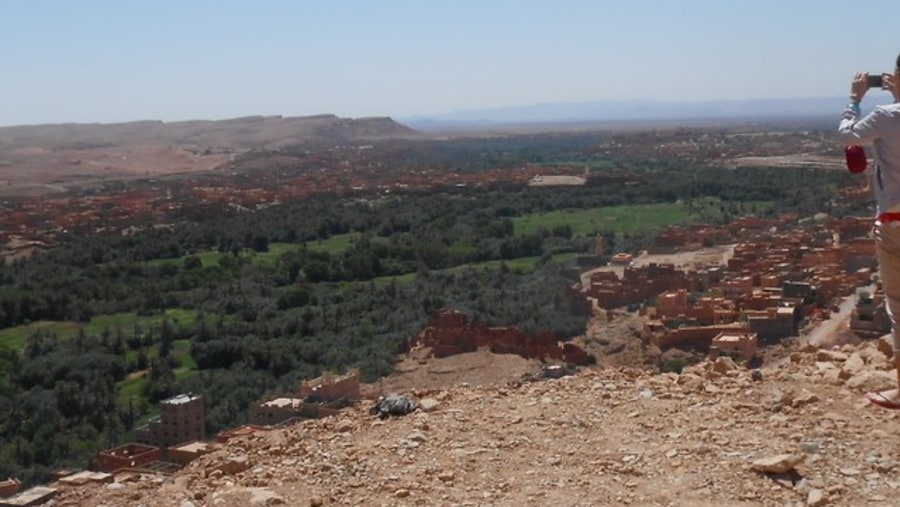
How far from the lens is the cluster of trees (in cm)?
1927

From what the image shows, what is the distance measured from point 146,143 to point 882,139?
12456 cm

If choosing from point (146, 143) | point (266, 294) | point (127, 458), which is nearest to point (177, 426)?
point (127, 458)

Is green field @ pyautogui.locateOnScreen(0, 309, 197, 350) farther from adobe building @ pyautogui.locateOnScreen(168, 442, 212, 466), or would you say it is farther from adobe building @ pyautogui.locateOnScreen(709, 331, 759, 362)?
adobe building @ pyautogui.locateOnScreen(168, 442, 212, 466)

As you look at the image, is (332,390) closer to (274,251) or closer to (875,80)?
(875,80)

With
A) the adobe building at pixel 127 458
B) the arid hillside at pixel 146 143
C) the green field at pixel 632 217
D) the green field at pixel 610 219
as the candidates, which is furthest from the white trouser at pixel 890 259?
the arid hillside at pixel 146 143

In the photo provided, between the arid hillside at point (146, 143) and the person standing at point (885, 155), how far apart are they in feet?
243

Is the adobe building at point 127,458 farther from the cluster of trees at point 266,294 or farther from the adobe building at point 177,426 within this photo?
the cluster of trees at point 266,294

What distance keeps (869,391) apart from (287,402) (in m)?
9.03

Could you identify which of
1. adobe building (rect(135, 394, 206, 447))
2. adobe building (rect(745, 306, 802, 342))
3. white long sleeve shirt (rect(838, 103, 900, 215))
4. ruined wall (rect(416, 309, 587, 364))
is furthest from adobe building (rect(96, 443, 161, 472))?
adobe building (rect(745, 306, 802, 342))

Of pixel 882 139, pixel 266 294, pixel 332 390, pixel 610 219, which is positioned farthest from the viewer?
pixel 610 219

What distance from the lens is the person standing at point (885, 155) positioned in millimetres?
3781

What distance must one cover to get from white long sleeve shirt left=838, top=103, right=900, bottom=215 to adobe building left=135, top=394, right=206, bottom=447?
11578mm

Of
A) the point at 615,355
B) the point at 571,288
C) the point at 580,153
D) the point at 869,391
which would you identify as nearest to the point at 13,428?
the point at 615,355

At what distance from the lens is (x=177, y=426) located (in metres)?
14.8
